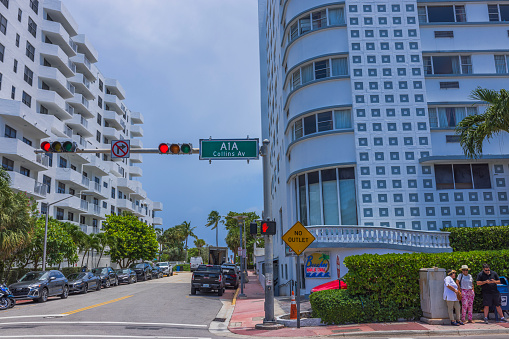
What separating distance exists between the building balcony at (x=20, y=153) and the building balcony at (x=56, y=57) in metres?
11.2

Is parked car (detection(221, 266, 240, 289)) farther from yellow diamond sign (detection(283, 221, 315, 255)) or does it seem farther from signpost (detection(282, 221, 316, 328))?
yellow diamond sign (detection(283, 221, 315, 255))

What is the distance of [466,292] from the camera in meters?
13.5

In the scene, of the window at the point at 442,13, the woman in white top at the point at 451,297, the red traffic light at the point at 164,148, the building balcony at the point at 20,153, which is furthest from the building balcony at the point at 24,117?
the woman in white top at the point at 451,297

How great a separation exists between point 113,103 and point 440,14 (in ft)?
172

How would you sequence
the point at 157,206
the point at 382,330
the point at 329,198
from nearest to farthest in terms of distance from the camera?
the point at 382,330 → the point at 329,198 → the point at 157,206

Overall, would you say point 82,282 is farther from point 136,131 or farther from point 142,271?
point 136,131

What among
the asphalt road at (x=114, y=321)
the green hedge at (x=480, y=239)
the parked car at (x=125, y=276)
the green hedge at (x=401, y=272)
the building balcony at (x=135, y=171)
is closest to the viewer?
the asphalt road at (x=114, y=321)

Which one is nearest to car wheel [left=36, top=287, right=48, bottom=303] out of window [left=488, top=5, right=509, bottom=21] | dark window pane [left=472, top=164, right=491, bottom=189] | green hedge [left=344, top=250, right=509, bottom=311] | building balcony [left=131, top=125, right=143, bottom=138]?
green hedge [left=344, top=250, right=509, bottom=311]

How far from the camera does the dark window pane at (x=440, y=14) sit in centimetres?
2673

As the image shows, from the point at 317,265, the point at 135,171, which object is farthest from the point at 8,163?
the point at 135,171

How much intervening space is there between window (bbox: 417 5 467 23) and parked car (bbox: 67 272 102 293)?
26277mm

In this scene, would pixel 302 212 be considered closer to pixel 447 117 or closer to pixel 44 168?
pixel 447 117

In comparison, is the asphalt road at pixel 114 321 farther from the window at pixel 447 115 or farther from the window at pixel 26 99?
the window at pixel 26 99

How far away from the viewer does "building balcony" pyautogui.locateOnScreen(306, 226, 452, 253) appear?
20.8 metres
